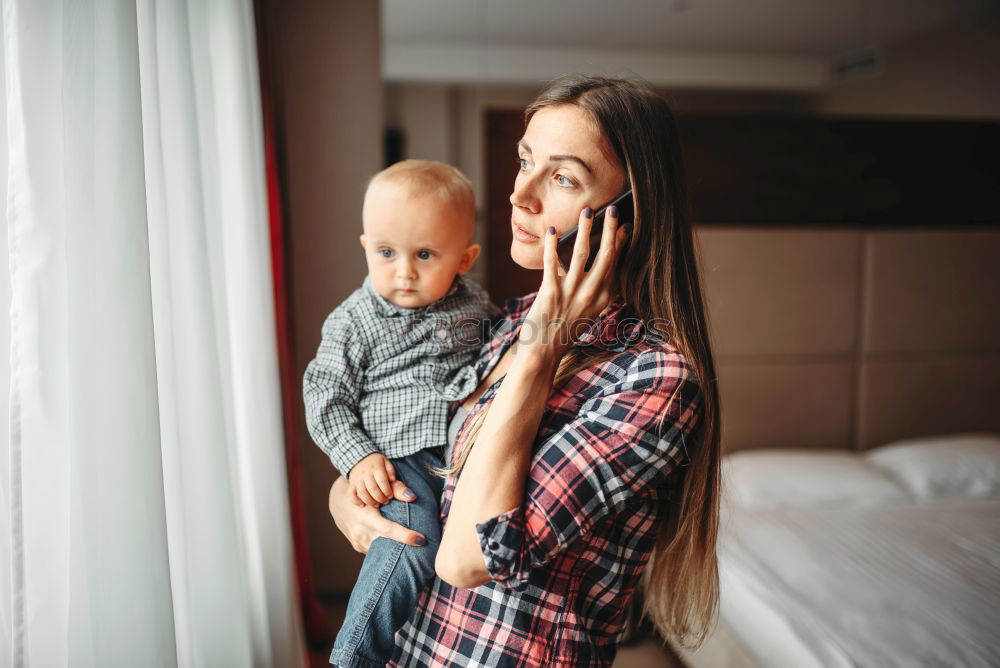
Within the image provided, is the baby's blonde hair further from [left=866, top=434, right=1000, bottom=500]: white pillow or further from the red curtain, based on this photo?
[left=866, top=434, right=1000, bottom=500]: white pillow

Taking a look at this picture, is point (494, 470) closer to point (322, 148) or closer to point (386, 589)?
point (386, 589)

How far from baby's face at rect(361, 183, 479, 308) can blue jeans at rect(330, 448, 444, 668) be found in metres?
0.24

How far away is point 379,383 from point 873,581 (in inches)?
63.1

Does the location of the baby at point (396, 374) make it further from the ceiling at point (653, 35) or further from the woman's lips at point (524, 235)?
the ceiling at point (653, 35)

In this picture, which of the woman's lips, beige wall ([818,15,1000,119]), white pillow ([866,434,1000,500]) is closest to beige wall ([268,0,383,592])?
the woman's lips

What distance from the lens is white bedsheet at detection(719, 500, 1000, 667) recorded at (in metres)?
1.47

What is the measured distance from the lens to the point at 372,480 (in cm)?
72

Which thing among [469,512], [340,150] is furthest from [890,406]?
[469,512]

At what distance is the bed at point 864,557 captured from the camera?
149 cm

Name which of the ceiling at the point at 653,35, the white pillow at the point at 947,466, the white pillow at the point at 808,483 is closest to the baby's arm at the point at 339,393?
the white pillow at the point at 808,483

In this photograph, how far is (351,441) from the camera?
73 cm

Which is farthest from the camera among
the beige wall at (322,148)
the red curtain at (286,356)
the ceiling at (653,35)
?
A: the ceiling at (653,35)

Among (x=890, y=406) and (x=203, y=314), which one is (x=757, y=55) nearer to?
(x=890, y=406)

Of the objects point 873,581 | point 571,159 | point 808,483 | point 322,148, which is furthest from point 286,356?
point 808,483
